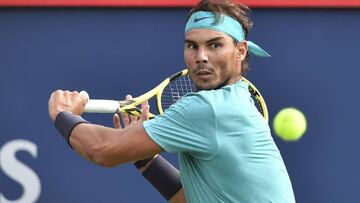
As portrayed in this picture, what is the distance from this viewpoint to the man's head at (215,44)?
304 cm

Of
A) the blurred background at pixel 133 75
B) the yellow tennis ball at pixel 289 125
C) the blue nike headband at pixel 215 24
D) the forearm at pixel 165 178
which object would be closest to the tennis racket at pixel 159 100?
the forearm at pixel 165 178

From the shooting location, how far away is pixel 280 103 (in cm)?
485

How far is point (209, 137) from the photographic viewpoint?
2.84m

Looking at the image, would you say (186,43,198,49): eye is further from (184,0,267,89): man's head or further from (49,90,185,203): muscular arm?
(49,90,185,203): muscular arm

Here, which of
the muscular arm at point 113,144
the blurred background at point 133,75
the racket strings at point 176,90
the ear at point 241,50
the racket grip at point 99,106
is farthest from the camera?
the blurred background at point 133,75

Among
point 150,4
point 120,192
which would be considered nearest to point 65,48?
point 150,4

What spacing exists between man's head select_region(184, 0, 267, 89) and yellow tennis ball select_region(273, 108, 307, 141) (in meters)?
1.40

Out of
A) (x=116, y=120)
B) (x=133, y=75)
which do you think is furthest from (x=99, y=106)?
(x=133, y=75)

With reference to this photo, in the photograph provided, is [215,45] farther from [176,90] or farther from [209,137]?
[176,90]

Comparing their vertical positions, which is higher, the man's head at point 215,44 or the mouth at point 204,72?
the man's head at point 215,44

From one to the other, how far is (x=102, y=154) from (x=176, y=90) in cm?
167

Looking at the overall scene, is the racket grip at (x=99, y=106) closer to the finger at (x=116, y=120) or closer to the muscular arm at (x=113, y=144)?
the finger at (x=116, y=120)

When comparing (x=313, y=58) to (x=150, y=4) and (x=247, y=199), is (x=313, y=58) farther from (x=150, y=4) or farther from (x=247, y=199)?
(x=247, y=199)

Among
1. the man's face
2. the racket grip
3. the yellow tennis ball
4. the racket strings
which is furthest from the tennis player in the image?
the yellow tennis ball
